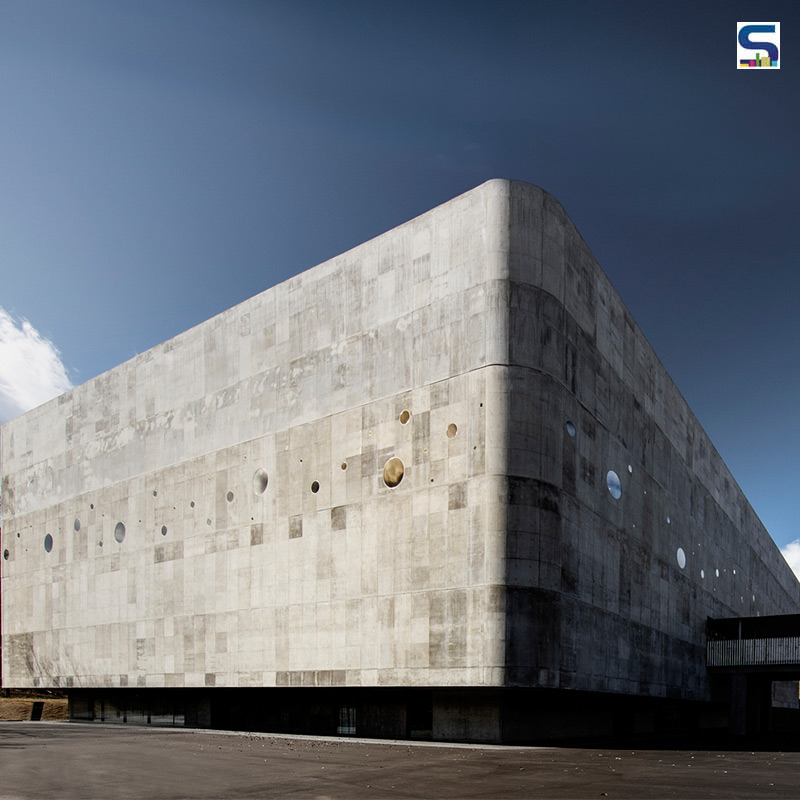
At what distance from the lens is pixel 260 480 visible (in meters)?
32.7

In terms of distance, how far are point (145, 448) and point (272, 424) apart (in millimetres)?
9225

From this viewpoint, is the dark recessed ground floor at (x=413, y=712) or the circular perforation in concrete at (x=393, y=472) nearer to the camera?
Answer: the dark recessed ground floor at (x=413, y=712)

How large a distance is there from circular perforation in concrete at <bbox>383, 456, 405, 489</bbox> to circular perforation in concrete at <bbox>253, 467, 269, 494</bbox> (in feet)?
20.9

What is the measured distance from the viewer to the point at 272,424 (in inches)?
1287

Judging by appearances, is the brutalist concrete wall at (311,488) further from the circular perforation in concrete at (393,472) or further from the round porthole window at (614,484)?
the round porthole window at (614,484)

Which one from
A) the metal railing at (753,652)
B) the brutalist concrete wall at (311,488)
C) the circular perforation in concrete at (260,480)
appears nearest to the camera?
the brutalist concrete wall at (311,488)

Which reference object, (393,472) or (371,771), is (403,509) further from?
(371,771)

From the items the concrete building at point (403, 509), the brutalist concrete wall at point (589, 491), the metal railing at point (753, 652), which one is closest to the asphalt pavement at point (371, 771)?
the concrete building at point (403, 509)

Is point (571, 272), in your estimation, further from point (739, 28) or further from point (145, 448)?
point (145, 448)

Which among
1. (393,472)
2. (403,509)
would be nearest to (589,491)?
(403,509)

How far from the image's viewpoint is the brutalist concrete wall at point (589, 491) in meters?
25.7

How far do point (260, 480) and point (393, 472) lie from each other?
711cm

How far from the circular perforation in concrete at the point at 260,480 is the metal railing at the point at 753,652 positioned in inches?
931

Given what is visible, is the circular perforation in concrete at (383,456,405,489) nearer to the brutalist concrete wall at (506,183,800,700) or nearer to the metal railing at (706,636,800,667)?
the brutalist concrete wall at (506,183,800,700)
